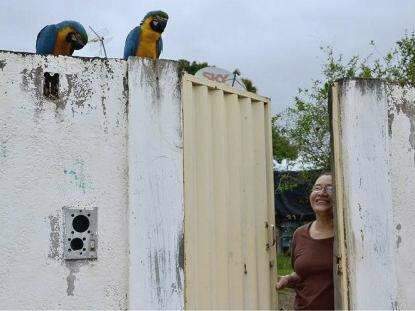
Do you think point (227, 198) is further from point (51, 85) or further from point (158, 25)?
point (158, 25)

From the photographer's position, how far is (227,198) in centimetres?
446

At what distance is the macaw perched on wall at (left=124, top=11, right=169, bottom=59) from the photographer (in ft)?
17.4

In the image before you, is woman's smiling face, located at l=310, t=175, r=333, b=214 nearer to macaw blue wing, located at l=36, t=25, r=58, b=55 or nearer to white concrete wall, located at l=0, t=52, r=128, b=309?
white concrete wall, located at l=0, t=52, r=128, b=309

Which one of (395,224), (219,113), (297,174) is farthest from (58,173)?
(297,174)

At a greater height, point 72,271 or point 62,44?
point 62,44

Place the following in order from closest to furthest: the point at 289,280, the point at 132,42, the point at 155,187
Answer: the point at 155,187, the point at 289,280, the point at 132,42

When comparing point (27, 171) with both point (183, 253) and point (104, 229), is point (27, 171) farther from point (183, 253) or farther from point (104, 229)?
point (183, 253)

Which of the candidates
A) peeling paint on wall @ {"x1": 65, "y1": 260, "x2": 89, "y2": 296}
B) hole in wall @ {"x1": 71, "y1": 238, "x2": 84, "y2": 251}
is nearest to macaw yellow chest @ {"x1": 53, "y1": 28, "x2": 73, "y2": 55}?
hole in wall @ {"x1": 71, "y1": 238, "x2": 84, "y2": 251}

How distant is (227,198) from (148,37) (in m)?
1.64

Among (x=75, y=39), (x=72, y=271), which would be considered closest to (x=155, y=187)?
(x=72, y=271)

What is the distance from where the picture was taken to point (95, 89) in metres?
3.95

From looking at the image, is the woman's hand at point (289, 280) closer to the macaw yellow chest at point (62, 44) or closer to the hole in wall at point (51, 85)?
the hole in wall at point (51, 85)

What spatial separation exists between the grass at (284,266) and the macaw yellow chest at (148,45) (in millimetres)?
6261

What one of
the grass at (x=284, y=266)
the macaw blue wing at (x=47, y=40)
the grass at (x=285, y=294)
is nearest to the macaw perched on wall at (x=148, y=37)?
the macaw blue wing at (x=47, y=40)
